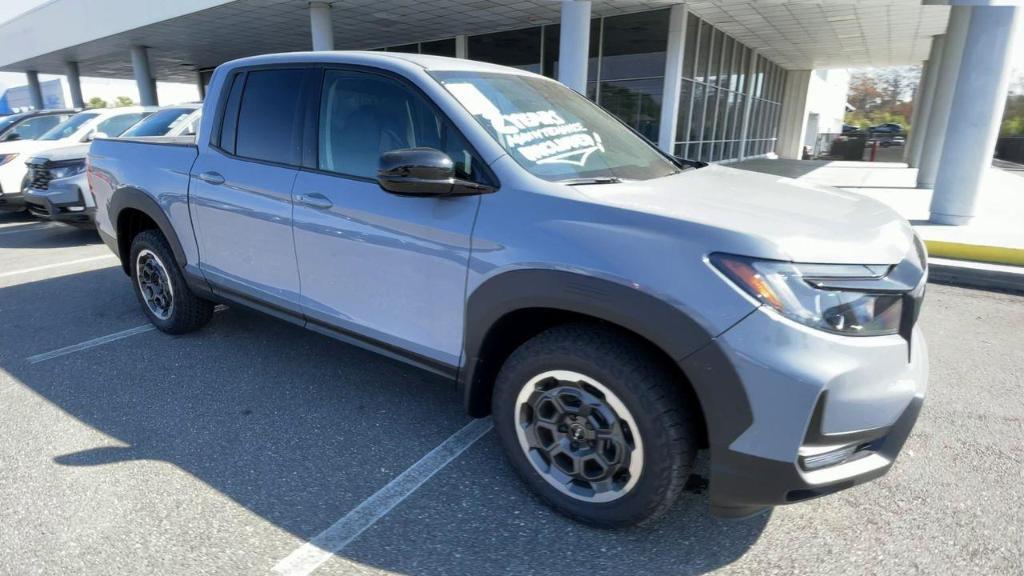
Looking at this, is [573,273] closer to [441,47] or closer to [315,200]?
[315,200]

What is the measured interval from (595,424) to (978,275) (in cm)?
563

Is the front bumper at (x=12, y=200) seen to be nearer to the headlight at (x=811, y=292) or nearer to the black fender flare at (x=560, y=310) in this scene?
the black fender flare at (x=560, y=310)

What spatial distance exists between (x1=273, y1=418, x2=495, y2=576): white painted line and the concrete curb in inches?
212

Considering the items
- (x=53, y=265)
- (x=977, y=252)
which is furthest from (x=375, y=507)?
(x=977, y=252)

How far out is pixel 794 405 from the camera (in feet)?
5.87

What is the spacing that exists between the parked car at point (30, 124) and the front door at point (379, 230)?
1065 cm

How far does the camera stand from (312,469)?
8.85 feet

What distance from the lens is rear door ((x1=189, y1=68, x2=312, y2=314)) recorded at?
312 cm

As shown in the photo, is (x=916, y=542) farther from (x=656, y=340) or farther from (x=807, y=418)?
(x=656, y=340)

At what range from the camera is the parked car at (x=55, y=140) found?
8805 mm

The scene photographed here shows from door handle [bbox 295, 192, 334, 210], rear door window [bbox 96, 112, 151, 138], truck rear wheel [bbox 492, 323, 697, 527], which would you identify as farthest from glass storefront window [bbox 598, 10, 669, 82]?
truck rear wheel [bbox 492, 323, 697, 527]

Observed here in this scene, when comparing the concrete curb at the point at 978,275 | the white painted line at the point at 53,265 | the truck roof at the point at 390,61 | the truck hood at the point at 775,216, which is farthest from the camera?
the white painted line at the point at 53,265

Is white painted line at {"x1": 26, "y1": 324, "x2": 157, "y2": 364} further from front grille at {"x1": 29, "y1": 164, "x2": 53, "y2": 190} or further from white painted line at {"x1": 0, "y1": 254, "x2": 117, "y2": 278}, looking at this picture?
front grille at {"x1": 29, "y1": 164, "x2": 53, "y2": 190}

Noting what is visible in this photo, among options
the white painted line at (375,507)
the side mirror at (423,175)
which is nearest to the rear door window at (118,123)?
the side mirror at (423,175)
